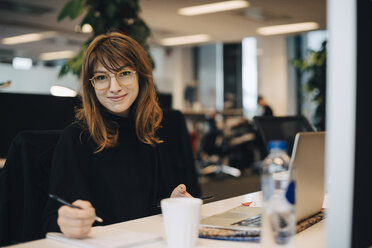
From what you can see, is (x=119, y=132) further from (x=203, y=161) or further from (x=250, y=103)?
(x=250, y=103)

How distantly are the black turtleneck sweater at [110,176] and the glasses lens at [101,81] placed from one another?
0.13 m

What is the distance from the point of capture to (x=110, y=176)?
1.30m

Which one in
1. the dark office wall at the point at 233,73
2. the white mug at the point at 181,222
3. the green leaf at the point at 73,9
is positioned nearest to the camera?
the white mug at the point at 181,222

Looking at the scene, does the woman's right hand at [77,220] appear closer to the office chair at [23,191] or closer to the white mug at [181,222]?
the white mug at [181,222]

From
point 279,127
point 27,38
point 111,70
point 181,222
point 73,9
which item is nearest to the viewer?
point 181,222

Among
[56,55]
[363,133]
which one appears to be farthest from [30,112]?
[56,55]

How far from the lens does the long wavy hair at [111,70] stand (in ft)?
4.25

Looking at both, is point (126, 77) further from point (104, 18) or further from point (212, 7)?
point (212, 7)

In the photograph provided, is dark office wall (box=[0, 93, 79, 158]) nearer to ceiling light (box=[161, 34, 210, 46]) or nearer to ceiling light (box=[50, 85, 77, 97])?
ceiling light (box=[50, 85, 77, 97])

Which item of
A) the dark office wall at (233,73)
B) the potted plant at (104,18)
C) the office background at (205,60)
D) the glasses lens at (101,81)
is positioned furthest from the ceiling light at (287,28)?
the glasses lens at (101,81)

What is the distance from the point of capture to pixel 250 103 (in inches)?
390

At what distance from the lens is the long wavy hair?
1297 millimetres

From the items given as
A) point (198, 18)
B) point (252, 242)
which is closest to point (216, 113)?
point (198, 18)

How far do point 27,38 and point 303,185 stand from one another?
8025mm
